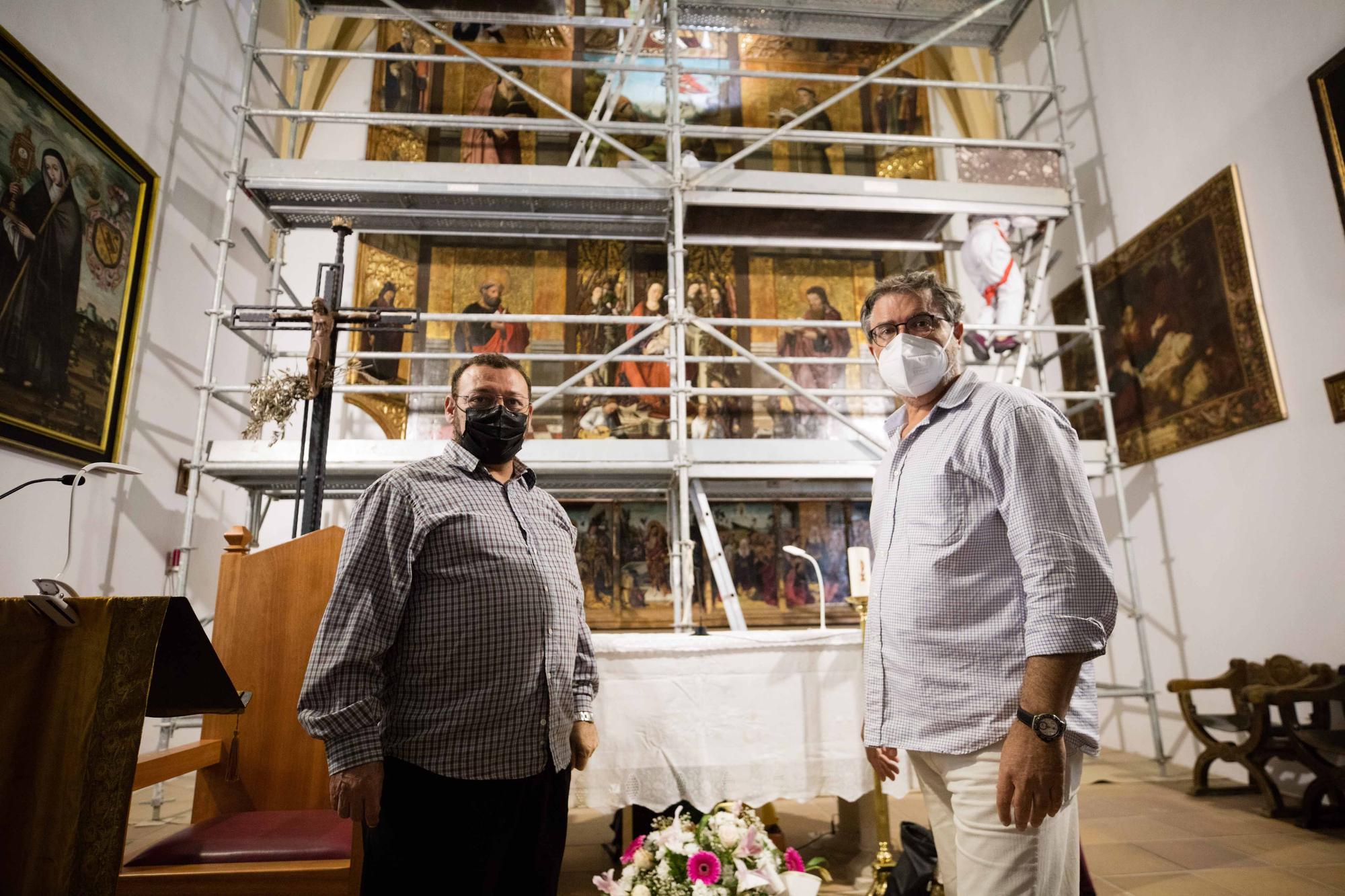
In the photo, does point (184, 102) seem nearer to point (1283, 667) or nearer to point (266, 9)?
point (266, 9)

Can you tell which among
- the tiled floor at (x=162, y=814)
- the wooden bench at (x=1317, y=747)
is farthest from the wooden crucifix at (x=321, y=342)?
the wooden bench at (x=1317, y=747)

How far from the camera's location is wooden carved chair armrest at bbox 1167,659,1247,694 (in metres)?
4.11

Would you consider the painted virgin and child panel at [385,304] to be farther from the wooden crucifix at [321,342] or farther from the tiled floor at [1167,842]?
the tiled floor at [1167,842]

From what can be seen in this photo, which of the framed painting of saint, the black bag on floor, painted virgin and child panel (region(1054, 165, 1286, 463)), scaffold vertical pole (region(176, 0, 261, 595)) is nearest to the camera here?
the black bag on floor

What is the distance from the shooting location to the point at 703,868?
76.0 inches

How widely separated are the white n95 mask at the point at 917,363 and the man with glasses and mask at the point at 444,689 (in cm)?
97

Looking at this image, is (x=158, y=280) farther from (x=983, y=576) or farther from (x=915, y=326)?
(x=983, y=576)

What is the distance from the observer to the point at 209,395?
4.28 meters

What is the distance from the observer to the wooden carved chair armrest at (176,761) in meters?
1.86

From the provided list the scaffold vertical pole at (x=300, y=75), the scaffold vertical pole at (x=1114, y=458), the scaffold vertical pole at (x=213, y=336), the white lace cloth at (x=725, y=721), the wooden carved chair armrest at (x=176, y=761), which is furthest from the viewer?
the scaffold vertical pole at (x=300, y=75)

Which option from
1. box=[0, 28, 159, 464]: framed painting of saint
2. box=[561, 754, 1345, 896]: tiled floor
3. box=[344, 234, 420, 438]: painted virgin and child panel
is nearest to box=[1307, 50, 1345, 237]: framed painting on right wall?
box=[561, 754, 1345, 896]: tiled floor

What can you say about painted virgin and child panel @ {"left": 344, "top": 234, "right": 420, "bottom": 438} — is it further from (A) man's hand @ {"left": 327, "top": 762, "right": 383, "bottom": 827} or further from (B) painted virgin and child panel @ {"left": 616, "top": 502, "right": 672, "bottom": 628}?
(A) man's hand @ {"left": 327, "top": 762, "right": 383, "bottom": 827}

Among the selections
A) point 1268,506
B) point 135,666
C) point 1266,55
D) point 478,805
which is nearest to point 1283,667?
point 1268,506

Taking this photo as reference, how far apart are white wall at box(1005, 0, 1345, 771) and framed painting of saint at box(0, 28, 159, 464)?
21.2ft
